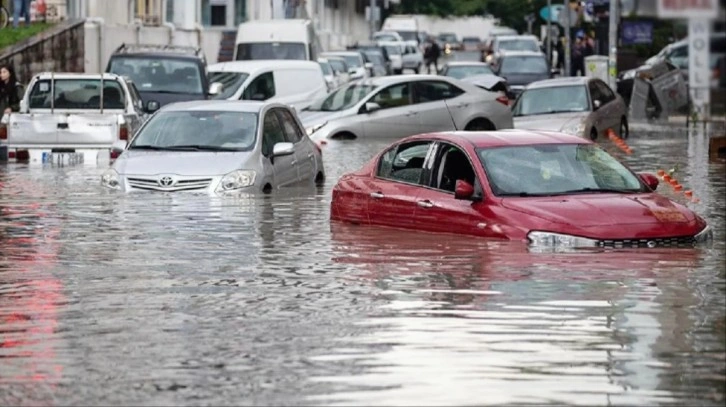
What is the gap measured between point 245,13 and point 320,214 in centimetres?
5077

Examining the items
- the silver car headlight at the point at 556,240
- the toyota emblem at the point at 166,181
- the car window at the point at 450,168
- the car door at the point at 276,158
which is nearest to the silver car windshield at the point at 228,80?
the car door at the point at 276,158

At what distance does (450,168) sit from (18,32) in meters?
29.5

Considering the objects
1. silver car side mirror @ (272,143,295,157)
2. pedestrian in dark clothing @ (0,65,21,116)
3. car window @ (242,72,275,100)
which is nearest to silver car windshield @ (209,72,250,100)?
car window @ (242,72,275,100)

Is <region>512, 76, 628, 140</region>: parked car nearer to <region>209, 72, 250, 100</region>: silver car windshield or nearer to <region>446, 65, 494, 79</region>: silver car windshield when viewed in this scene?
<region>209, 72, 250, 100</region>: silver car windshield

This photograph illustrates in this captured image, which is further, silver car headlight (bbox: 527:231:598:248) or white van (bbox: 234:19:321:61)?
white van (bbox: 234:19:321:61)

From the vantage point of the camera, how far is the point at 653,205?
50.7ft

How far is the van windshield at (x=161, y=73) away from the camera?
3400 centimetres

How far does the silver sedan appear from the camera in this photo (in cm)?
2094

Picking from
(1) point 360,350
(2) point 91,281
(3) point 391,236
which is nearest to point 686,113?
(3) point 391,236

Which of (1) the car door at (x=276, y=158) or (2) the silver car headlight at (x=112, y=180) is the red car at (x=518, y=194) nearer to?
(1) the car door at (x=276, y=158)

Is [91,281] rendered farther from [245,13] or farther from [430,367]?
[245,13]

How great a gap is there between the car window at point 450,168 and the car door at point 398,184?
7.6 inches

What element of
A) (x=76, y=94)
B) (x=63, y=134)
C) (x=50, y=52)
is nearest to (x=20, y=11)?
(x=50, y=52)

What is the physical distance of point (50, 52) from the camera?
44438mm
